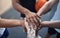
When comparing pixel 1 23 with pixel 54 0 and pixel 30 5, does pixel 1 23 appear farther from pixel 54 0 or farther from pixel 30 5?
pixel 30 5

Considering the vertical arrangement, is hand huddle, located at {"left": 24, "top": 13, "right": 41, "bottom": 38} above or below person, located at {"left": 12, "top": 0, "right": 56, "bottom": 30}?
below

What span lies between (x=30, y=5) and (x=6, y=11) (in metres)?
1.38

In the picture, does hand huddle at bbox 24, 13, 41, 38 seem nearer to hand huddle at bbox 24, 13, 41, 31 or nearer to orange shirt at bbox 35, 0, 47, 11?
hand huddle at bbox 24, 13, 41, 31

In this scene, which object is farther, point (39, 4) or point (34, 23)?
point (39, 4)

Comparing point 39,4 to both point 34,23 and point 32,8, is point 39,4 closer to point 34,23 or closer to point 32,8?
point 32,8

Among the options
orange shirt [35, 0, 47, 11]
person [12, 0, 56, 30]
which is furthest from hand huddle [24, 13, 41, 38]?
orange shirt [35, 0, 47, 11]

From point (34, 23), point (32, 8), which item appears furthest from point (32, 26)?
point (32, 8)

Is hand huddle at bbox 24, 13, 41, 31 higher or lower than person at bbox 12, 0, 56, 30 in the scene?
lower

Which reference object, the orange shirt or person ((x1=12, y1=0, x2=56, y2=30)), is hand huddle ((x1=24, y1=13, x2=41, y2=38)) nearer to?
person ((x1=12, y1=0, x2=56, y2=30))

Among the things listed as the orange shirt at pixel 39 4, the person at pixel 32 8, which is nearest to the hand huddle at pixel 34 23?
the person at pixel 32 8

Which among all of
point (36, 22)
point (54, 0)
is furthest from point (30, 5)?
point (36, 22)

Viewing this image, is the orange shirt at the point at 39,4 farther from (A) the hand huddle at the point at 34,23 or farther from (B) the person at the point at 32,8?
(A) the hand huddle at the point at 34,23

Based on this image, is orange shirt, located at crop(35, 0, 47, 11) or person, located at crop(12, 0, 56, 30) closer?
Result: person, located at crop(12, 0, 56, 30)

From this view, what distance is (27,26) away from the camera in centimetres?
79
